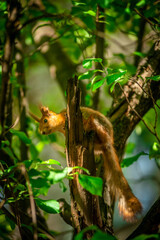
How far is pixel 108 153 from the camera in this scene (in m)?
2.33

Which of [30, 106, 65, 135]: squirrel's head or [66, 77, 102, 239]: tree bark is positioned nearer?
[66, 77, 102, 239]: tree bark

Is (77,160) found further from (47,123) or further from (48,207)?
(47,123)

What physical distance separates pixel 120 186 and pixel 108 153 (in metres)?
0.32

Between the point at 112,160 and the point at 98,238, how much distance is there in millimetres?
1287

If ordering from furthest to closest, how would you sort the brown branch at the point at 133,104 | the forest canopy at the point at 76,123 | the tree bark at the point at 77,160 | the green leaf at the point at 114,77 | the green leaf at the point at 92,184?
1. the brown branch at the point at 133,104
2. the tree bark at the point at 77,160
3. the green leaf at the point at 114,77
4. the forest canopy at the point at 76,123
5. the green leaf at the point at 92,184

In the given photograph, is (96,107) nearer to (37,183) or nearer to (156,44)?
(156,44)

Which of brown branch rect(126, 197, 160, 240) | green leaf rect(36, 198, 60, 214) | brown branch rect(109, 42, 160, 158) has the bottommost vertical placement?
brown branch rect(126, 197, 160, 240)

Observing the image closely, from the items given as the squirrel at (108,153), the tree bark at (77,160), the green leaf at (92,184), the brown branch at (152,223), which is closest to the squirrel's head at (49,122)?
the squirrel at (108,153)

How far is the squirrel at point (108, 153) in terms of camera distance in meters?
1.97

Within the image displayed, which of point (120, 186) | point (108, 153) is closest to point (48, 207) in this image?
point (120, 186)

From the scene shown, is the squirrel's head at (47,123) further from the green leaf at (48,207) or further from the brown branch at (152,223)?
the brown branch at (152,223)

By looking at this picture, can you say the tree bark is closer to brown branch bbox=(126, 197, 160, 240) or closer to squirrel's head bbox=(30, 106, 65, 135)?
brown branch bbox=(126, 197, 160, 240)

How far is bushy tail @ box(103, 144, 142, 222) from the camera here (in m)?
1.94

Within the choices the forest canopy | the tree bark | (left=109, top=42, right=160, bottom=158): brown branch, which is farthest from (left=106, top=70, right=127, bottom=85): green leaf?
(left=109, top=42, right=160, bottom=158): brown branch
